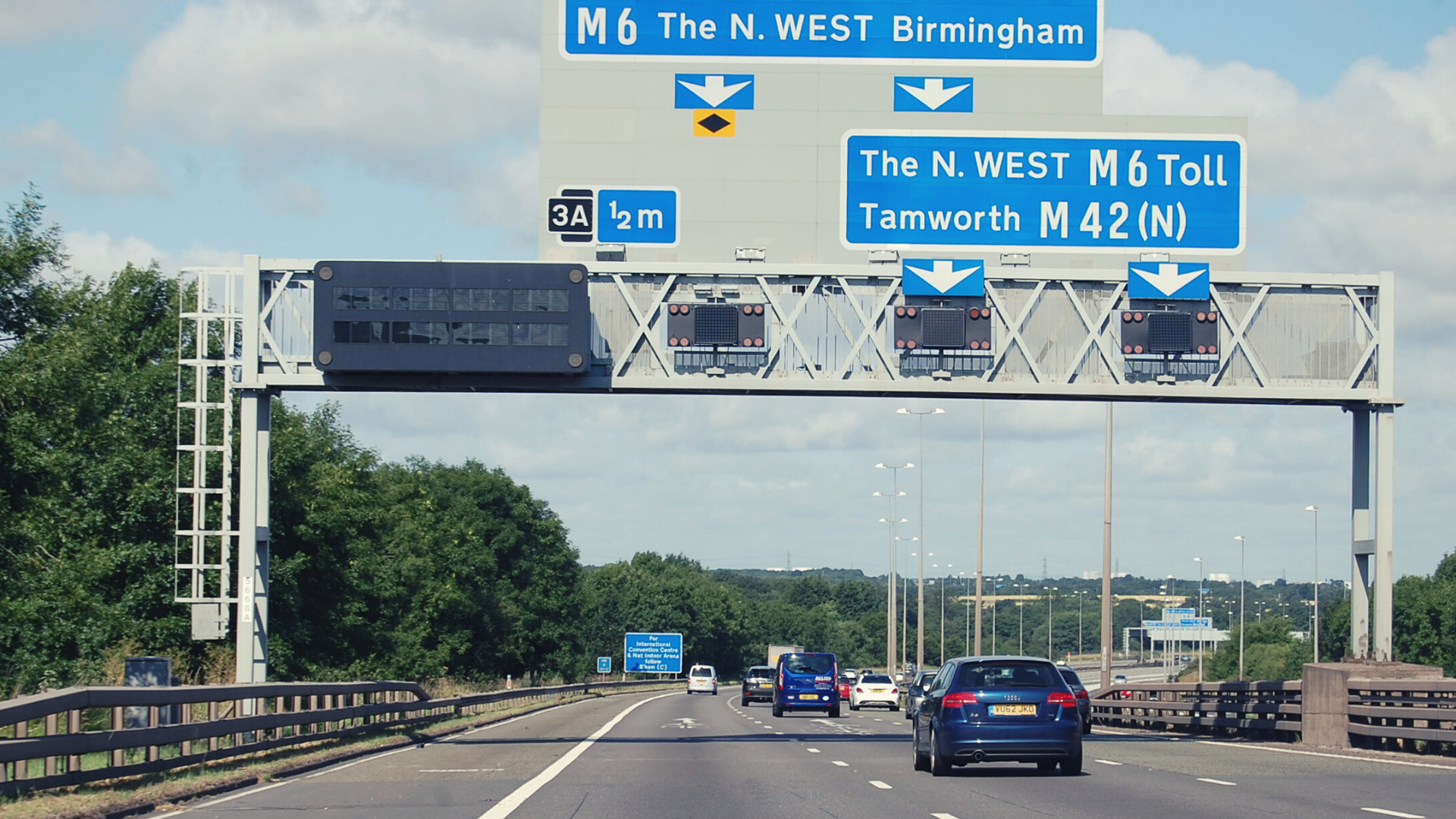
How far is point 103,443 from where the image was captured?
42375mm

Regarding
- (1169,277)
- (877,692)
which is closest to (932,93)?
(1169,277)

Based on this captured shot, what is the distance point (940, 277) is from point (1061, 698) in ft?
32.5

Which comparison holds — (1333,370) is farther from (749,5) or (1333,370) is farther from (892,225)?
(749,5)

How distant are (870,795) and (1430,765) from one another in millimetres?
8751

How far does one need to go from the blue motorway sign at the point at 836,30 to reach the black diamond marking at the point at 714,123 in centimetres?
99

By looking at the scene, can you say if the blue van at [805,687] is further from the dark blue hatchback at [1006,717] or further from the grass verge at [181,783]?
the dark blue hatchback at [1006,717]

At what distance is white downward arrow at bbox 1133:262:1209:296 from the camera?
2762 cm

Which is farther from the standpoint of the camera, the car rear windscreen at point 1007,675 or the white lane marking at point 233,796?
the car rear windscreen at point 1007,675

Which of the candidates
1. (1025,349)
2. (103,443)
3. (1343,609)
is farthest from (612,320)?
(1343,609)

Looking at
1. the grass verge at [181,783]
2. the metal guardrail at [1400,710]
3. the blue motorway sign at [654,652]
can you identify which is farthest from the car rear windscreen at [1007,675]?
the blue motorway sign at [654,652]

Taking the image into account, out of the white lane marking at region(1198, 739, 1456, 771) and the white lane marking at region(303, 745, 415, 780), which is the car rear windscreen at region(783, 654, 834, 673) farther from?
the white lane marking at region(303, 745, 415, 780)

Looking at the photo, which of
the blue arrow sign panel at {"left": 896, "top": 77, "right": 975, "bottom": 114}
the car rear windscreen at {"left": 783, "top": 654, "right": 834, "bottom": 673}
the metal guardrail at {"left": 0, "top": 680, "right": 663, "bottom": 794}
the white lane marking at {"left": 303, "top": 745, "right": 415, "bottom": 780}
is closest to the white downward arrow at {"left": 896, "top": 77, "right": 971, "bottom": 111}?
the blue arrow sign panel at {"left": 896, "top": 77, "right": 975, "bottom": 114}

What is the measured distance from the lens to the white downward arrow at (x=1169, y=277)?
1088 inches

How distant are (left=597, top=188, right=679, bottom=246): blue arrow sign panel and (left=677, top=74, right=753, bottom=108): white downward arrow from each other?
161 centimetres
